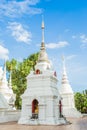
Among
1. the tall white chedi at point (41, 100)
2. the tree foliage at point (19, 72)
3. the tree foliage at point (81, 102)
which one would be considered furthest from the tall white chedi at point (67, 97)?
the tall white chedi at point (41, 100)

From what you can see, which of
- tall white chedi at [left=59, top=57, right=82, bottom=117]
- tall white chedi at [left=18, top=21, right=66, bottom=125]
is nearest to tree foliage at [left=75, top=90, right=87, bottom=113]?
tall white chedi at [left=59, top=57, right=82, bottom=117]

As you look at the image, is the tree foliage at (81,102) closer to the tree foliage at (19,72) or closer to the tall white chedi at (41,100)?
the tree foliage at (19,72)

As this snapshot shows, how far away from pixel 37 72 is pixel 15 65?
2410 centimetres

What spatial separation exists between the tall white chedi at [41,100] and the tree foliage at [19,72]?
1987 centimetres

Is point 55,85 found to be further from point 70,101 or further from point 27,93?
point 70,101

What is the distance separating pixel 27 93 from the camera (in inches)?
837

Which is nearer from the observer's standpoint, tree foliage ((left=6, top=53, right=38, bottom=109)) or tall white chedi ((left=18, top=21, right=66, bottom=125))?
tall white chedi ((left=18, top=21, right=66, bottom=125))

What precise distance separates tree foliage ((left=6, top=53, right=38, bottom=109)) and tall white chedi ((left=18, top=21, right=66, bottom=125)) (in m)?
19.9

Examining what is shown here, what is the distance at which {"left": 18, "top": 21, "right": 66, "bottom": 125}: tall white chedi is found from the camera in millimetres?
19969

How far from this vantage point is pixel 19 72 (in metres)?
43.4

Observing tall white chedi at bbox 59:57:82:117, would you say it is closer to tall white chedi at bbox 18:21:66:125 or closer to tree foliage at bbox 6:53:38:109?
tree foliage at bbox 6:53:38:109

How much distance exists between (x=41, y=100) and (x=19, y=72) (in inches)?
921

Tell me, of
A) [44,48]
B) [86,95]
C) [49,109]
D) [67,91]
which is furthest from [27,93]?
[86,95]

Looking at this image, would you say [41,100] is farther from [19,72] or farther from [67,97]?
[19,72]
